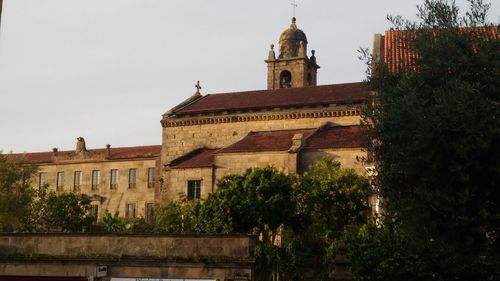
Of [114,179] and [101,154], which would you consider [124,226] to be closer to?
[114,179]

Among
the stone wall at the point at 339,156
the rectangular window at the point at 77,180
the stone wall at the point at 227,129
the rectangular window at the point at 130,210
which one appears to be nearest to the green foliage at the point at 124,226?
the stone wall at the point at 339,156

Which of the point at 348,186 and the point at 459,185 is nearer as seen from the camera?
the point at 459,185

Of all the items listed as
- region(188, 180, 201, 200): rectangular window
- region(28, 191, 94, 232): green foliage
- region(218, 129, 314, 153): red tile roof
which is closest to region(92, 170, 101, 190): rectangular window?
region(28, 191, 94, 232): green foliage

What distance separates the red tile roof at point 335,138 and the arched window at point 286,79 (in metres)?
22.0

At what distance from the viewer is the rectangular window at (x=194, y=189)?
171ft

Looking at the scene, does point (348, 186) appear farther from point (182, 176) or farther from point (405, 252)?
point (405, 252)

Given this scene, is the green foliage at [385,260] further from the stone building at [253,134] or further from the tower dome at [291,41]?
the tower dome at [291,41]

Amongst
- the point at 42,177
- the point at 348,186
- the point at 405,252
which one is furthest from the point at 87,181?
the point at 405,252

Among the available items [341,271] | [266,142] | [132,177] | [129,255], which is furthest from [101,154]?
[341,271]

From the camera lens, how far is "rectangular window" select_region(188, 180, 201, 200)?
51969 millimetres

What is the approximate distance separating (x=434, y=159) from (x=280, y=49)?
2467 inches

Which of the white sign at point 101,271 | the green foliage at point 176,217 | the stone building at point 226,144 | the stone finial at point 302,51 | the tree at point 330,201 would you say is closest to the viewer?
the white sign at point 101,271

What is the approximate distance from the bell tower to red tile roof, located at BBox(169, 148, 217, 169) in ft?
60.6

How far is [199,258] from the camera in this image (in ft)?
91.9
